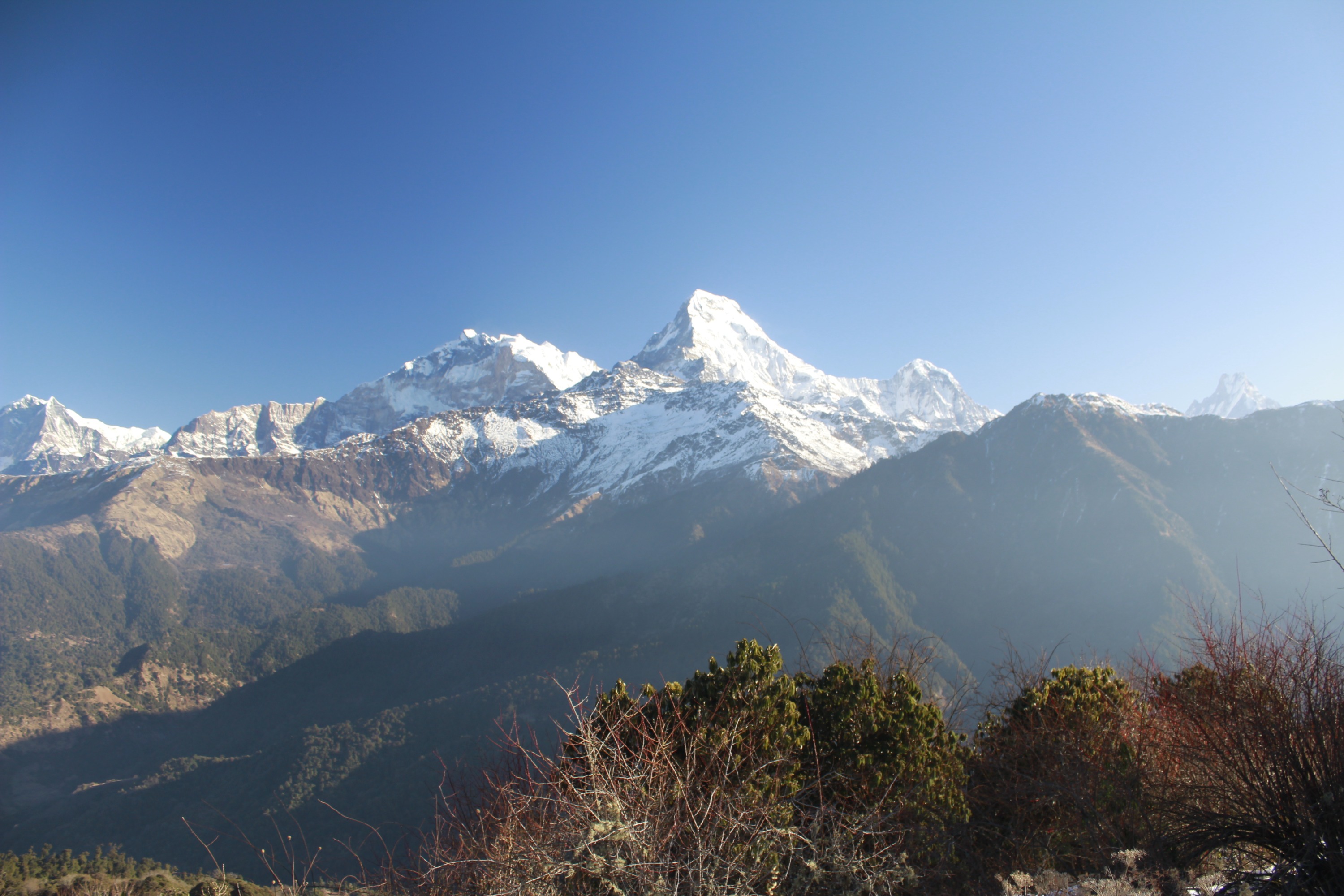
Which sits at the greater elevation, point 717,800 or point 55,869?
point 717,800

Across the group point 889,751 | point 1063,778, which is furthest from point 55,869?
point 1063,778

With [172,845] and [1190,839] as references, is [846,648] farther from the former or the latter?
[172,845]

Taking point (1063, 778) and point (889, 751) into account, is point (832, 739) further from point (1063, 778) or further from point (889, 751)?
point (1063, 778)

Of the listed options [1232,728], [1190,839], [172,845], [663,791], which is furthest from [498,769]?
[172,845]

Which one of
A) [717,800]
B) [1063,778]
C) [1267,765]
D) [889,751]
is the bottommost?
[1063,778]

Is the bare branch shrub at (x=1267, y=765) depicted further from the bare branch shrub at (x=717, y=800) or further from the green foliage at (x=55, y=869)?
the green foliage at (x=55, y=869)

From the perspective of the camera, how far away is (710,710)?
17234 mm

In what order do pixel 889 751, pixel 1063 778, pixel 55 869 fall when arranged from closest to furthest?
pixel 1063 778
pixel 889 751
pixel 55 869

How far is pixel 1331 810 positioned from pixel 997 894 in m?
6.91

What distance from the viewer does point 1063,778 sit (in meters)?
15.4

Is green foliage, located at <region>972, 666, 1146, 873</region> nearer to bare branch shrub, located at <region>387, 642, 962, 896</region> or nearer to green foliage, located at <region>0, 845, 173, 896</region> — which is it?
bare branch shrub, located at <region>387, 642, 962, 896</region>

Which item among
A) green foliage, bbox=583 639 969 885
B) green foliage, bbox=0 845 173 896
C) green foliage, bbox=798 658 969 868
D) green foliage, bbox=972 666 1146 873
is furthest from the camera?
green foliage, bbox=0 845 173 896

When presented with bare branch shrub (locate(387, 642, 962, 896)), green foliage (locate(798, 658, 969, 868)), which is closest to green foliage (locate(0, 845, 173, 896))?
bare branch shrub (locate(387, 642, 962, 896))

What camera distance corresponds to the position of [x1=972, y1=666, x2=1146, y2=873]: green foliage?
1480 cm
